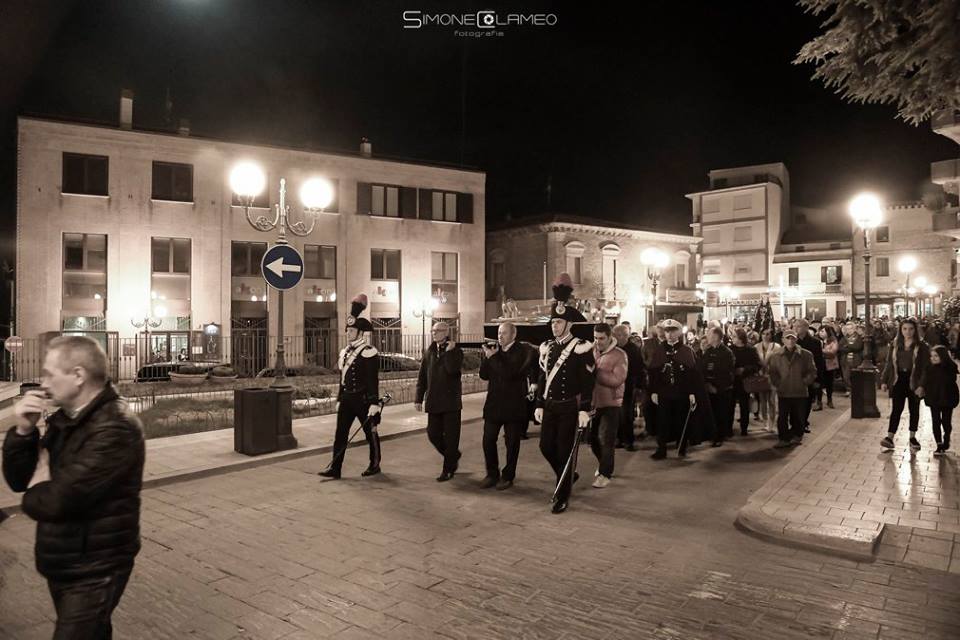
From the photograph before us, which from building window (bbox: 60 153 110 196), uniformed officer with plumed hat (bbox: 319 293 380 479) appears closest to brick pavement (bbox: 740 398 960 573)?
uniformed officer with plumed hat (bbox: 319 293 380 479)

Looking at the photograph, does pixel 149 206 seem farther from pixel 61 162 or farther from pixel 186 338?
pixel 186 338

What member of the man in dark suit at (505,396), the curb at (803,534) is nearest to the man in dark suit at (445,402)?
the man in dark suit at (505,396)

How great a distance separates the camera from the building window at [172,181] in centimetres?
3080

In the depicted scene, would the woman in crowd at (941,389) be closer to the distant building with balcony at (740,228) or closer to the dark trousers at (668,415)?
the dark trousers at (668,415)

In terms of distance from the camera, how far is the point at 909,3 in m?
5.33

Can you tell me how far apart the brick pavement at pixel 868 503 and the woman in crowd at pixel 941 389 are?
45cm

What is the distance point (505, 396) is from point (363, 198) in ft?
97.5

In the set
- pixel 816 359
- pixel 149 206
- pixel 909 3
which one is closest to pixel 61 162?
pixel 149 206

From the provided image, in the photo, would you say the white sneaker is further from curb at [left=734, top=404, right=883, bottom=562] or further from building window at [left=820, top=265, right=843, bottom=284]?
building window at [left=820, top=265, right=843, bottom=284]

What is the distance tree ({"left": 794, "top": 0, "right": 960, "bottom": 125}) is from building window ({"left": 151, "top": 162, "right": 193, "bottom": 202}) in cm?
3040

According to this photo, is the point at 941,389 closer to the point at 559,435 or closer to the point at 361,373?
the point at 559,435

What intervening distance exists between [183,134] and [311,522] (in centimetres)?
2970

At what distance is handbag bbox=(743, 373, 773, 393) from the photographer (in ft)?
39.0

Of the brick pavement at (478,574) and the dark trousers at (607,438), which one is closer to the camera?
the brick pavement at (478,574)
